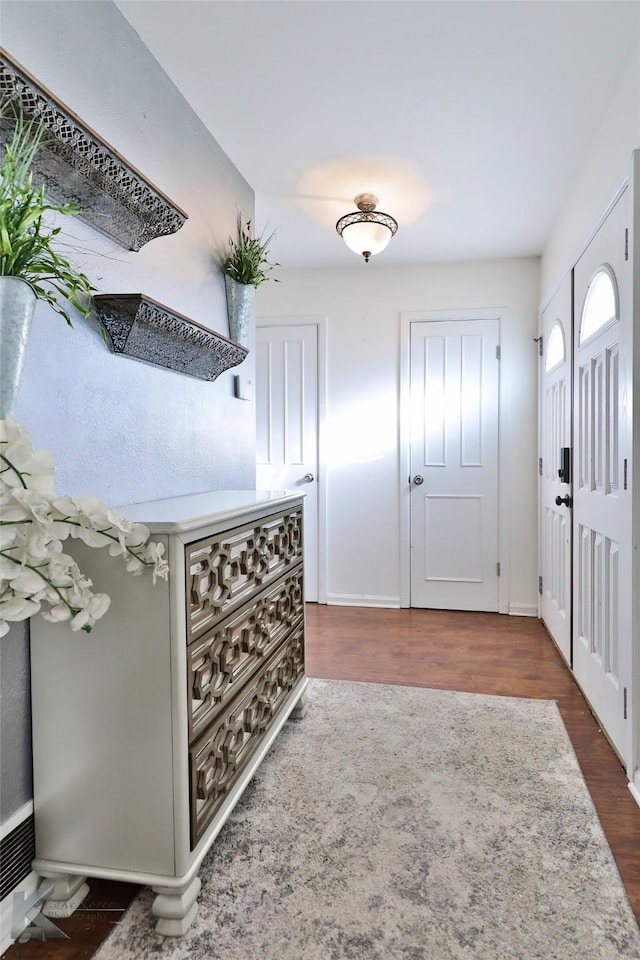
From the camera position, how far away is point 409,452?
4.17 meters

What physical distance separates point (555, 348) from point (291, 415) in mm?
1894

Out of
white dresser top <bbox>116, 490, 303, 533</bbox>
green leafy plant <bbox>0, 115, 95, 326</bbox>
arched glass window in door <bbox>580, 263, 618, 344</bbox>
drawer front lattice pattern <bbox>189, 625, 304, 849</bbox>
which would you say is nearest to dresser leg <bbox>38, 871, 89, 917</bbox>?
drawer front lattice pattern <bbox>189, 625, 304, 849</bbox>

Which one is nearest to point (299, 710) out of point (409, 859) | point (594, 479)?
point (409, 859)

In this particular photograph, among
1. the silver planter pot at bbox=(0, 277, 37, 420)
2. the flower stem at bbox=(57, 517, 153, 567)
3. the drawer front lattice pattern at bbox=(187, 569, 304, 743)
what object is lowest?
the drawer front lattice pattern at bbox=(187, 569, 304, 743)

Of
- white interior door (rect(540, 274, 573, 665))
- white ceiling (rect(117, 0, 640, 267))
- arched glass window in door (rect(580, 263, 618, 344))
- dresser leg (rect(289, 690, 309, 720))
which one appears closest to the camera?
white ceiling (rect(117, 0, 640, 267))

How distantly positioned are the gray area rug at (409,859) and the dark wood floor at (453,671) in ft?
0.18

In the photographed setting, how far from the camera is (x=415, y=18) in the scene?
1814 millimetres

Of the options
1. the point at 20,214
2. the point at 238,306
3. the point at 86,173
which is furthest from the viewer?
the point at 238,306

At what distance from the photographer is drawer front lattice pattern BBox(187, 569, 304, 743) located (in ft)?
4.64

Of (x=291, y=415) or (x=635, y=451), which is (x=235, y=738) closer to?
(x=635, y=451)

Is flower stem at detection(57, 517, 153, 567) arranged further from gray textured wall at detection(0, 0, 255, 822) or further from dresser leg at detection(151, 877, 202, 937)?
dresser leg at detection(151, 877, 202, 937)

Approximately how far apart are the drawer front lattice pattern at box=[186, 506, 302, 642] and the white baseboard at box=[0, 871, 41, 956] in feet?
2.25

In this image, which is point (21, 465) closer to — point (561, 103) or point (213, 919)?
point (213, 919)

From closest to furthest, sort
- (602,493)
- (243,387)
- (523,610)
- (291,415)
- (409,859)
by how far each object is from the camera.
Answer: (409,859) < (602,493) < (243,387) < (523,610) < (291,415)
